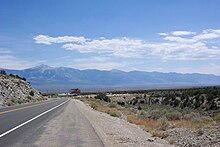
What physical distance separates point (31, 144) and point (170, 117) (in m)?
19.0

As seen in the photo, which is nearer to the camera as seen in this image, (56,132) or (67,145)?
(67,145)

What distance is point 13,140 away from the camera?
13727mm

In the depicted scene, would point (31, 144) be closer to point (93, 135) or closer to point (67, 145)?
point (67, 145)

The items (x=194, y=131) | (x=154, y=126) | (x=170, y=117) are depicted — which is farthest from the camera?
(x=170, y=117)

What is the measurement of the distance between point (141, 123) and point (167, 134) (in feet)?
→ 23.4

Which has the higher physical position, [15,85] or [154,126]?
[15,85]

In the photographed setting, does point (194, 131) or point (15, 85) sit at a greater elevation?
point (15, 85)

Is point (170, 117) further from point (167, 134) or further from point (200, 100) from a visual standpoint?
point (200, 100)

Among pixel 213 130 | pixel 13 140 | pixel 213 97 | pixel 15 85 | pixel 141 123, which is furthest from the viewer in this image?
pixel 15 85

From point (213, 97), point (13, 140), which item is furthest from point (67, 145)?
point (213, 97)

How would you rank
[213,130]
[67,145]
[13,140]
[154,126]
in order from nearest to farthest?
[67,145]
[13,140]
[213,130]
[154,126]

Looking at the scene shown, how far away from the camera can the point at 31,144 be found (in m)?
12.9

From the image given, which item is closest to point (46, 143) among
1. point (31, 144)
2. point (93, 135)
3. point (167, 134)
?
point (31, 144)

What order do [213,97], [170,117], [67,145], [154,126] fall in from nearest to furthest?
[67,145] → [154,126] → [170,117] → [213,97]
